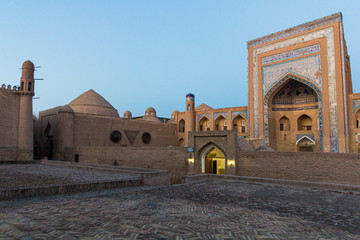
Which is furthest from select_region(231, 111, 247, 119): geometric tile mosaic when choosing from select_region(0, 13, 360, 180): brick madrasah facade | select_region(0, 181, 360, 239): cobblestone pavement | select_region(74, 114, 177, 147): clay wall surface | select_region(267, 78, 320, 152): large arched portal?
select_region(0, 181, 360, 239): cobblestone pavement

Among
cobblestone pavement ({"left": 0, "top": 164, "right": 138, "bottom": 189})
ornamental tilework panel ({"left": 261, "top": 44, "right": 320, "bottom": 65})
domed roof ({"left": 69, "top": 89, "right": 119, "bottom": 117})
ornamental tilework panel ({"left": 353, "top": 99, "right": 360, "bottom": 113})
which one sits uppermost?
ornamental tilework panel ({"left": 261, "top": 44, "right": 320, "bottom": 65})

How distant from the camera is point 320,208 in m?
5.13

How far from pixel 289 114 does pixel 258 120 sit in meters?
2.86

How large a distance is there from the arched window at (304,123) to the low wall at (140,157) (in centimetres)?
1243

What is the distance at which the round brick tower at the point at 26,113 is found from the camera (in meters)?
17.2

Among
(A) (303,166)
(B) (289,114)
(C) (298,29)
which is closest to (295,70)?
(C) (298,29)

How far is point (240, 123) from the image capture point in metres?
24.2

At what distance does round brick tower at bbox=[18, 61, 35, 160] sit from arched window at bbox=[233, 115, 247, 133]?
16.1 m

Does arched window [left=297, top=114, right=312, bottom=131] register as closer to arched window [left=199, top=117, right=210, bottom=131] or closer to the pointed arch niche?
the pointed arch niche

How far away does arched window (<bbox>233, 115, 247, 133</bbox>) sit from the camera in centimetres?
2394

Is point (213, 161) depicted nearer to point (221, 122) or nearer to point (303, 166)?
point (303, 166)

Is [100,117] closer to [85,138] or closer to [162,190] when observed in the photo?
[85,138]

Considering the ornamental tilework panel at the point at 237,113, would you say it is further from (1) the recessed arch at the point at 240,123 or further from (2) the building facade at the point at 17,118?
(2) the building facade at the point at 17,118

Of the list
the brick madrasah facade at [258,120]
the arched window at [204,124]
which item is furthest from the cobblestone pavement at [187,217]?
the arched window at [204,124]
